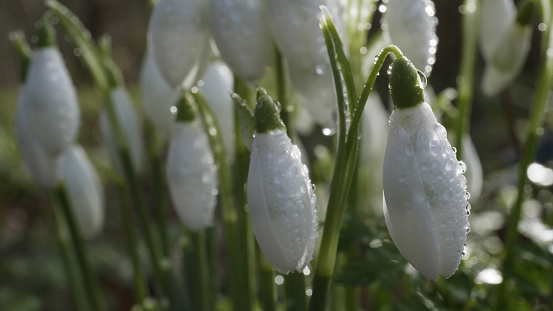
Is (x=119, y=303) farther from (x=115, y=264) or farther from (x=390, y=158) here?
(x=390, y=158)

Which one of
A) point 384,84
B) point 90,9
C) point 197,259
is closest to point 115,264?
point 197,259

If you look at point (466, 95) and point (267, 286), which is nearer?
point (267, 286)

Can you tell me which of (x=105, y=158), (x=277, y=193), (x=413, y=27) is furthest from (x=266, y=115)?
(x=105, y=158)

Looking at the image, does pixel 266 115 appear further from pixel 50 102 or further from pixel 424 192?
pixel 50 102

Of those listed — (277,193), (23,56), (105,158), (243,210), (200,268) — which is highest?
(23,56)

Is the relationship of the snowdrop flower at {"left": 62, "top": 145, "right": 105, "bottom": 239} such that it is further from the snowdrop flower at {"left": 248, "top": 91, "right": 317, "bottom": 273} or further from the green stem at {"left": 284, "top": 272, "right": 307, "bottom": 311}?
the snowdrop flower at {"left": 248, "top": 91, "right": 317, "bottom": 273}

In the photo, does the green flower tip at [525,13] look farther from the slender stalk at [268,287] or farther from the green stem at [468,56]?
the slender stalk at [268,287]
